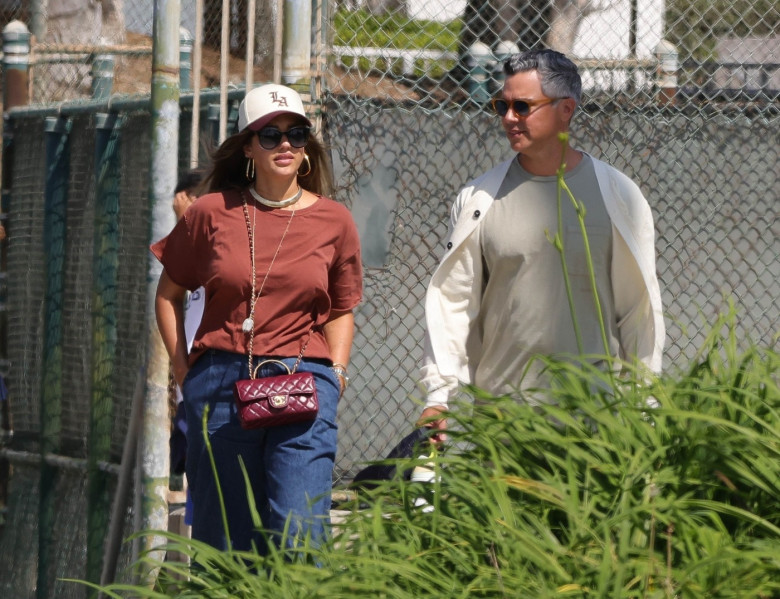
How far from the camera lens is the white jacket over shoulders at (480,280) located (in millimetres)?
3703

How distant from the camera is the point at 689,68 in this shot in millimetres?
6414

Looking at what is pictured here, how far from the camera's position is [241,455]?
4094 millimetres

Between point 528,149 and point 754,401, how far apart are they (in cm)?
172

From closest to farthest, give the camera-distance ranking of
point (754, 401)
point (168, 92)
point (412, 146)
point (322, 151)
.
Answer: point (754, 401) → point (322, 151) → point (168, 92) → point (412, 146)

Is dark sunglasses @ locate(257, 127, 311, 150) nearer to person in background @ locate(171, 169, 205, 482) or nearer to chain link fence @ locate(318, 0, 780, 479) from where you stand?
person in background @ locate(171, 169, 205, 482)

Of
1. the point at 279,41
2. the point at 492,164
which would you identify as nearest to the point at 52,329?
the point at 279,41

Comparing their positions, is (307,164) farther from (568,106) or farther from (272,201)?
(568,106)

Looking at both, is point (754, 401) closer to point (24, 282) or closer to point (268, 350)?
point (268, 350)

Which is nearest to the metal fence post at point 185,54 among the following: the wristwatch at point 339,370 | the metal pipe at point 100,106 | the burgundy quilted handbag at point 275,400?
the metal pipe at point 100,106

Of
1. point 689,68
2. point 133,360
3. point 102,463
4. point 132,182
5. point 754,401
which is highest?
point 689,68

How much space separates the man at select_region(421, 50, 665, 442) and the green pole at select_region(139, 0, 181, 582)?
4.46 ft

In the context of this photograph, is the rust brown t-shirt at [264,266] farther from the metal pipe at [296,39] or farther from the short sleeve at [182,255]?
the metal pipe at [296,39]

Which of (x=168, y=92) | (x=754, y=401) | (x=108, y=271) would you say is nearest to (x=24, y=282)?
(x=108, y=271)

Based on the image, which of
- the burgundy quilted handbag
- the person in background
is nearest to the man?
the burgundy quilted handbag
